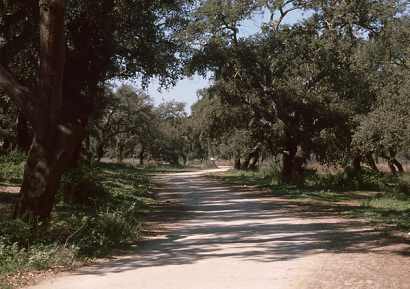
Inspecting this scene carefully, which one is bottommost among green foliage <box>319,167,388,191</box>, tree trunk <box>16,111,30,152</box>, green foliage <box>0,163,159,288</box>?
green foliage <box>0,163,159,288</box>

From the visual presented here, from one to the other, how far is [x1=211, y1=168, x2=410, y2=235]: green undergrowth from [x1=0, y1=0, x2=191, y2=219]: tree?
761cm

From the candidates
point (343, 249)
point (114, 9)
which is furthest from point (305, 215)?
point (114, 9)

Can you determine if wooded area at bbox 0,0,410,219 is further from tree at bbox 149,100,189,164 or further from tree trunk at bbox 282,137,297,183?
tree at bbox 149,100,189,164

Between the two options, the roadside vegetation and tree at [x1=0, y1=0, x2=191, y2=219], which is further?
the roadside vegetation

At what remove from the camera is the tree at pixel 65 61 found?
8.00 m

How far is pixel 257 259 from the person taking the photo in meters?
6.89

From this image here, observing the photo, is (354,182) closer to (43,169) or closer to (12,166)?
(12,166)

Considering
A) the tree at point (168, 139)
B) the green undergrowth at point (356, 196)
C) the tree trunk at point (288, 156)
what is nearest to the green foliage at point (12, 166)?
the green undergrowth at point (356, 196)

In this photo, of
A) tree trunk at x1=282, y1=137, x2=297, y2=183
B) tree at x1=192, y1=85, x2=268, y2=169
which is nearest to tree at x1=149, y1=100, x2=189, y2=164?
tree at x1=192, y1=85, x2=268, y2=169

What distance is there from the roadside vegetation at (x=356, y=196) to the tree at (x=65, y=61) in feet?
24.5

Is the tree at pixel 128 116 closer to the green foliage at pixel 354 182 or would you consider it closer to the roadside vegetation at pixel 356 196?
the roadside vegetation at pixel 356 196

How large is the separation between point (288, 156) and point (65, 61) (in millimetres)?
14711

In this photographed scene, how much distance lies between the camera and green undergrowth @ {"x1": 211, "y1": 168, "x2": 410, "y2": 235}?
452 inches

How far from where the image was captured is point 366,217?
11625 mm
